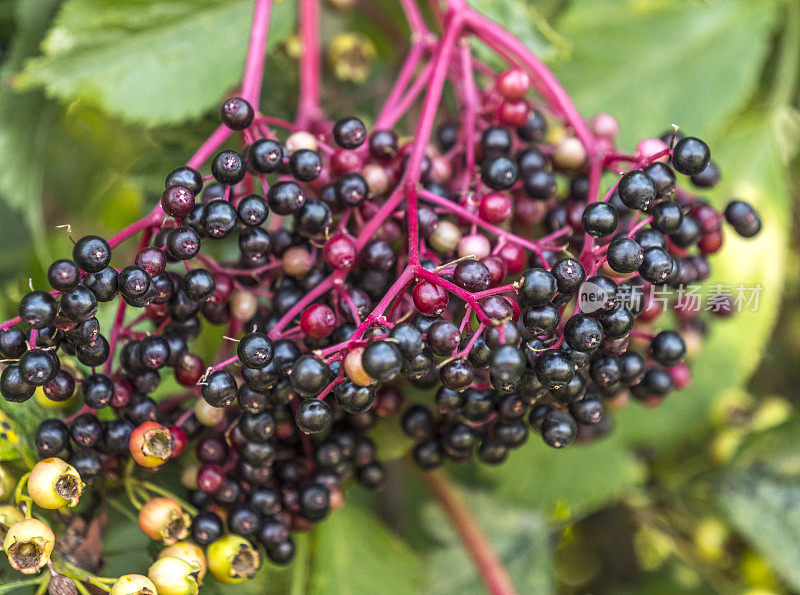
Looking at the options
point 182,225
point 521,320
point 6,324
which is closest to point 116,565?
point 6,324

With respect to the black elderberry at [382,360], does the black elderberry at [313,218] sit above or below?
above

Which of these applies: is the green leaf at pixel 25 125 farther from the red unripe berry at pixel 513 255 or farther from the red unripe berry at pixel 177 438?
the red unripe berry at pixel 513 255

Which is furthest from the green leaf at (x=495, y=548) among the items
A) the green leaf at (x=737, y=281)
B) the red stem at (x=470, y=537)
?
the green leaf at (x=737, y=281)

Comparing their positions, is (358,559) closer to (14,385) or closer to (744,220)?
(14,385)

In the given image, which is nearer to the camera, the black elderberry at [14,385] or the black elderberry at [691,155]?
the black elderberry at [14,385]

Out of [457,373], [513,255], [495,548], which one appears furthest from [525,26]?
[495,548]

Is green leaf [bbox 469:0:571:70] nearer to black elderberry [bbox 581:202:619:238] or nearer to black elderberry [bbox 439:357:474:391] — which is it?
black elderberry [bbox 581:202:619:238]

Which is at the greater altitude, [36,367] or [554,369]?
[554,369]
